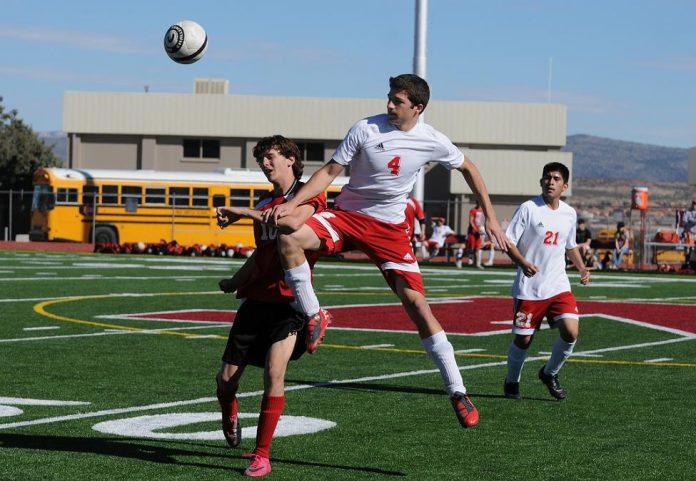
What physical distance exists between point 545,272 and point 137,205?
3732 centimetres

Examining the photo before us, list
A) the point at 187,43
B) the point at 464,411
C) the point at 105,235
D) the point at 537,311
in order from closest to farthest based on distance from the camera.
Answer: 1. the point at 464,411
2. the point at 537,311
3. the point at 187,43
4. the point at 105,235

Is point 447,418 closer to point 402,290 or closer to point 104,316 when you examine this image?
point 402,290

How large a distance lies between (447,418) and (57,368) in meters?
4.16

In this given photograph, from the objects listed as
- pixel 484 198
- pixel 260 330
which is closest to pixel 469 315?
pixel 484 198

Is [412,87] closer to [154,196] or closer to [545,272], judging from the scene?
[545,272]

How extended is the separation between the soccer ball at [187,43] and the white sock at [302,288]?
37.5ft

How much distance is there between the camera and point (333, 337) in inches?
602

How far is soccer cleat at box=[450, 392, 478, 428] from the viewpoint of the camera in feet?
24.8

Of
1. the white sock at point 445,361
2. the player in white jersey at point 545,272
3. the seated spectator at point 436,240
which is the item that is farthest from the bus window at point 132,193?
the white sock at point 445,361

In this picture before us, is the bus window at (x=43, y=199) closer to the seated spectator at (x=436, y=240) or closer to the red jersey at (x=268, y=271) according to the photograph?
the seated spectator at (x=436, y=240)

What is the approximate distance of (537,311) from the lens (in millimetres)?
10711

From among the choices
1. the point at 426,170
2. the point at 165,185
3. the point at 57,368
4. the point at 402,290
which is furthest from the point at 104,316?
the point at 426,170

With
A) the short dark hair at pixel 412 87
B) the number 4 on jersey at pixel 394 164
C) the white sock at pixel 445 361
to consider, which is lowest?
the white sock at pixel 445 361

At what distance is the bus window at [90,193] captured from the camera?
46594 millimetres
